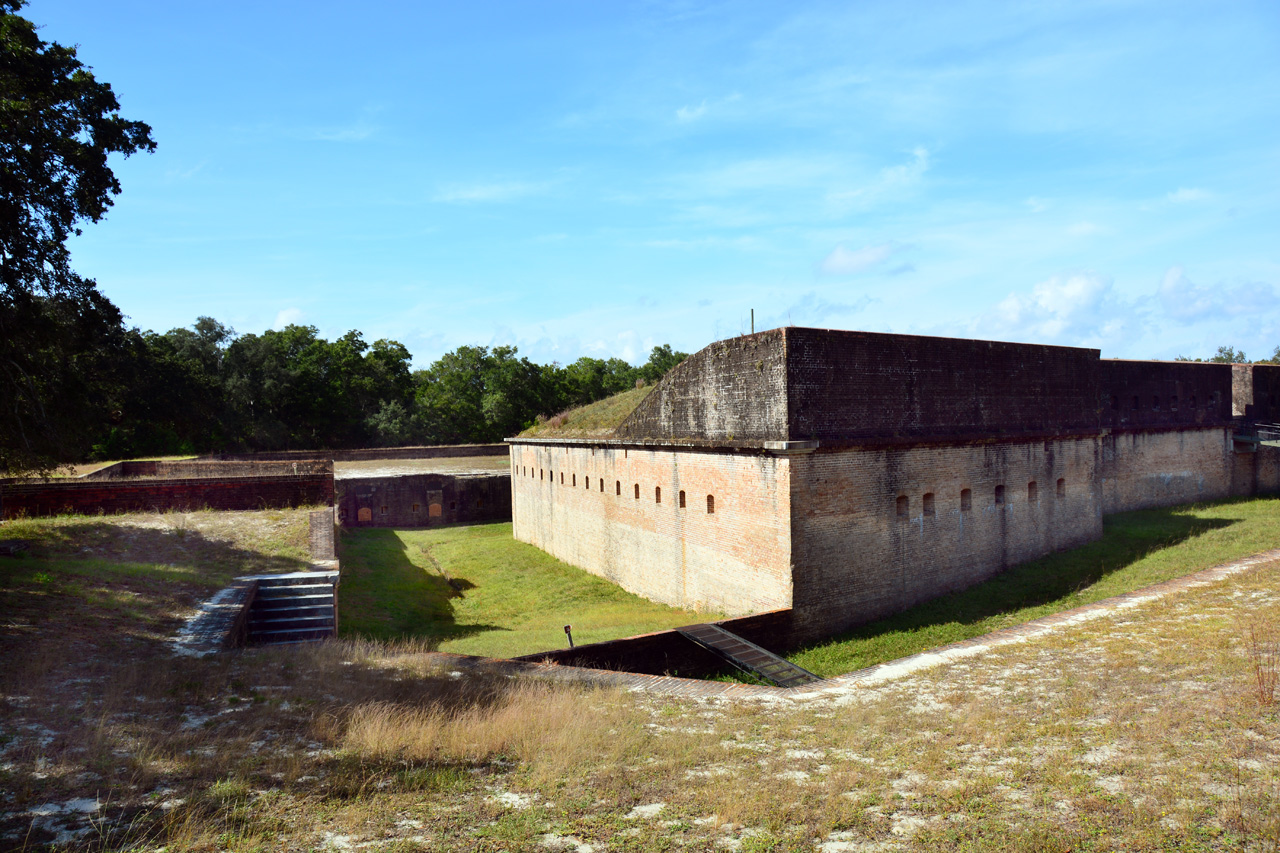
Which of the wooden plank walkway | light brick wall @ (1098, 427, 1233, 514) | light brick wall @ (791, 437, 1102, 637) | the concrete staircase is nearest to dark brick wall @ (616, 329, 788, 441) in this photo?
light brick wall @ (791, 437, 1102, 637)

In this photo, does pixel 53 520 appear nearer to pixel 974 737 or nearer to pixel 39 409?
pixel 39 409

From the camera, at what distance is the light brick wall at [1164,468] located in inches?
887

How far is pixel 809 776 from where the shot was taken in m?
5.74

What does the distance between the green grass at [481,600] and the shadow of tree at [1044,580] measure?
150 inches

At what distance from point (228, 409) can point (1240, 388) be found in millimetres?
50901

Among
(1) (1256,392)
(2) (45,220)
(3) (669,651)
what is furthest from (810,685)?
(1) (1256,392)

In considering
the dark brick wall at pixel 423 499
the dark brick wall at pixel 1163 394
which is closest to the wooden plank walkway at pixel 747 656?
the dark brick wall at pixel 1163 394

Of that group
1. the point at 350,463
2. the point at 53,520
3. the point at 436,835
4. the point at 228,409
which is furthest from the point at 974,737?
the point at 228,409

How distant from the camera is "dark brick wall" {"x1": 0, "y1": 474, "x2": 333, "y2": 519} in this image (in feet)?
48.3

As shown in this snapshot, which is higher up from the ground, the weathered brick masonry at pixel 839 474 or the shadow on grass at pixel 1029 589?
the weathered brick masonry at pixel 839 474

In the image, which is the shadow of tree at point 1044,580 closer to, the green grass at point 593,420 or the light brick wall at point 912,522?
the light brick wall at point 912,522

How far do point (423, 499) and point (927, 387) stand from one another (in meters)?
23.9

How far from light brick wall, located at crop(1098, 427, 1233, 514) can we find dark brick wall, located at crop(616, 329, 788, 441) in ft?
49.5

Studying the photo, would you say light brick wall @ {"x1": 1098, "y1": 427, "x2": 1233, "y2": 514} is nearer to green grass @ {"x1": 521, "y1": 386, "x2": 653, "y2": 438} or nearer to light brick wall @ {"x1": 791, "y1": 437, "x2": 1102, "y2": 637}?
light brick wall @ {"x1": 791, "y1": 437, "x2": 1102, "y2": 637}
